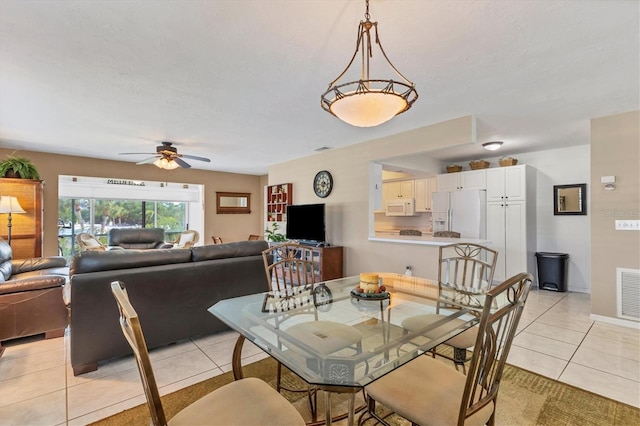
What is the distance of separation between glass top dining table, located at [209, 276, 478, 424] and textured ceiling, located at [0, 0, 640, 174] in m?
1.84

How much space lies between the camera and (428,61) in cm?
238

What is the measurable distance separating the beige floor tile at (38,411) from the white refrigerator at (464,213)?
5742 millimetres

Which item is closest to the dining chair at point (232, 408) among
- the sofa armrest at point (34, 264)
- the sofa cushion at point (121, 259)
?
the sofa cushion at point (121, 259)

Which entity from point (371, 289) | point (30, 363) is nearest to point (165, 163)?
point (30, 363)

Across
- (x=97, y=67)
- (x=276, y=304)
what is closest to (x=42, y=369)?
(x=276, y=304)

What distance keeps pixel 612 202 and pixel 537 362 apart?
2320 millimetres

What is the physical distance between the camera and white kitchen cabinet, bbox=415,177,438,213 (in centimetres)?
650

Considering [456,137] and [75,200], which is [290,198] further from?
[75,200]

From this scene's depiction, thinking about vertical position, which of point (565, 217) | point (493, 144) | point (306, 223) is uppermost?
point (493, 144)

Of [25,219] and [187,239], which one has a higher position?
[25,219]

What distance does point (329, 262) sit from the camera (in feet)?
16.8

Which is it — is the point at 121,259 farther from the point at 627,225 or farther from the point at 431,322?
the point at 627,225

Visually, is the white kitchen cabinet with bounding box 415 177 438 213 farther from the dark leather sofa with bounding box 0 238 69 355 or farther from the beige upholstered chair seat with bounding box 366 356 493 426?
the dark leather sofa with bounding box 0 238 69 355

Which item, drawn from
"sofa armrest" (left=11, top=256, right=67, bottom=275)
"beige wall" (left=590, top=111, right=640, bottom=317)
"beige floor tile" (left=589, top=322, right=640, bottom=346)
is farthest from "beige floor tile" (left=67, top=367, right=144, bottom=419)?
"beige wall" (left=590, top=111, right=640, bottom=317)
